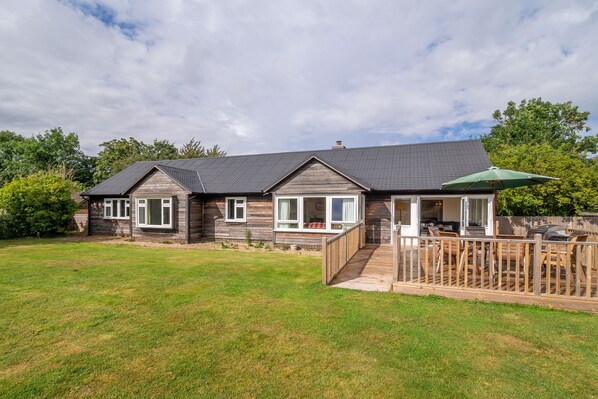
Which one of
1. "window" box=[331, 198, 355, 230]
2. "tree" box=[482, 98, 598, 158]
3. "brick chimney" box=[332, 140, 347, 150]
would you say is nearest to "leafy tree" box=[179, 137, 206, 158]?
"brick chimney" box=[332, 140, 347, 150]

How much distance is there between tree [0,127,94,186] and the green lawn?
4848cm

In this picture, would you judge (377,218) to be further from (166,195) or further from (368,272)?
(166,195)

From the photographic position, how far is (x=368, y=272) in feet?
26.8

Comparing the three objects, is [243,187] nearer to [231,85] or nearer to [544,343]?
[231,85]

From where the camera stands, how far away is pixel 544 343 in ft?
13.3

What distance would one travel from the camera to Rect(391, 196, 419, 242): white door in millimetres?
13469

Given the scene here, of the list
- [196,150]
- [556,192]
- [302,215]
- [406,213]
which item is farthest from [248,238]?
[196,150]

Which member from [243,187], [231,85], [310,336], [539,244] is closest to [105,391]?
[310,336]

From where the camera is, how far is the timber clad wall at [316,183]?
43.6 feet

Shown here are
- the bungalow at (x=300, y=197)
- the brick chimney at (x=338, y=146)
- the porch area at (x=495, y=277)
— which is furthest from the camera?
the brick chimney at (x=338, y=146)

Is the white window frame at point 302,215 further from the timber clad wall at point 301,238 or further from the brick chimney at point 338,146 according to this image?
the brick chimney at point 338,146

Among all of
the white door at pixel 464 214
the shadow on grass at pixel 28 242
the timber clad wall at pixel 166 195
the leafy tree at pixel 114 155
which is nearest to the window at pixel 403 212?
the white door at pixel 464 214

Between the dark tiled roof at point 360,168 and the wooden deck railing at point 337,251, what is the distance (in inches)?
153

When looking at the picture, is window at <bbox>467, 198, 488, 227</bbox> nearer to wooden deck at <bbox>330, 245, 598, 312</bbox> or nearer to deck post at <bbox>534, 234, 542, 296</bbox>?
wooden deck at <bbox>330, 245, 598, 312</bbox>
